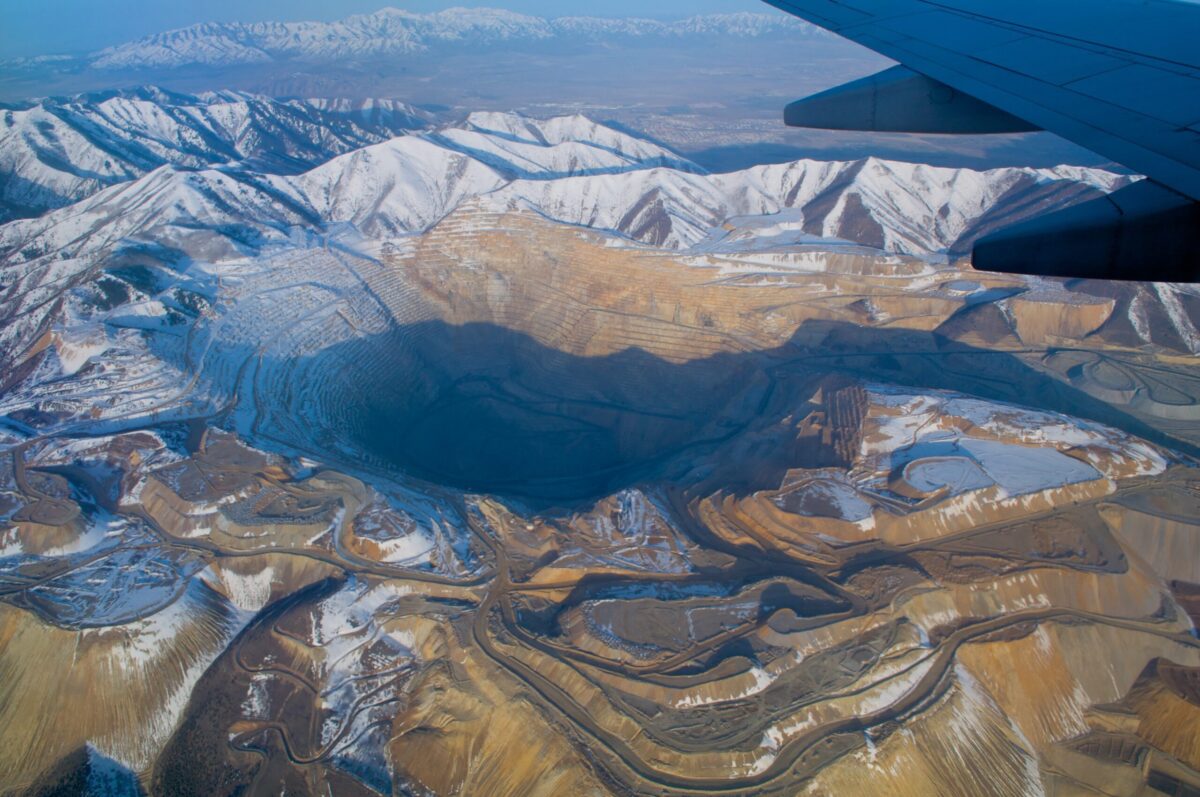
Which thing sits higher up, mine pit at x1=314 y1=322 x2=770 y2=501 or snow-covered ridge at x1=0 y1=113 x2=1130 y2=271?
snow-covered ridge at x1=0 y1=113 x2=1130 y2=271

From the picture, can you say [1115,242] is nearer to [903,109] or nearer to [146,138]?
[903,109]

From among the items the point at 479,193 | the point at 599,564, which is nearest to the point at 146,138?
the point at 479,193

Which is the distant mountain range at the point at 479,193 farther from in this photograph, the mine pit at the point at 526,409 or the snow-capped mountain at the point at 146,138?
the mine pit at the point at 526,409

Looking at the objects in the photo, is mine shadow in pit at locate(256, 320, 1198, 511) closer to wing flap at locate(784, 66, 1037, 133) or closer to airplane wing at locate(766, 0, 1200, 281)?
wing flap at locate(784, 66, 1037, 133)

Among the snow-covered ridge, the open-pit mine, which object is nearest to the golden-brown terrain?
the open-pit mine

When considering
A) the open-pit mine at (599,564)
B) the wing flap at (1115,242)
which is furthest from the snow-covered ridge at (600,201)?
the wing flap at (1115,242)

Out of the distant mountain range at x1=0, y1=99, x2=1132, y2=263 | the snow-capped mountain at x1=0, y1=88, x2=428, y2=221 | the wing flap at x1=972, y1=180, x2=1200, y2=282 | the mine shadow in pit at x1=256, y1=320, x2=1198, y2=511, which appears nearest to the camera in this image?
the wing flap at x1=972, y1=180, x2=1200, y2=282

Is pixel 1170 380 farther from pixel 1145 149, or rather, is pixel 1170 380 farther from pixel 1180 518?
pixel 1145 149
